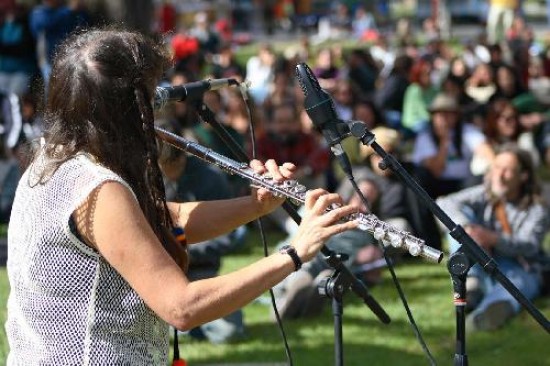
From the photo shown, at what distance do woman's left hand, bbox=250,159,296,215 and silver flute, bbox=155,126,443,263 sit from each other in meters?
0.02

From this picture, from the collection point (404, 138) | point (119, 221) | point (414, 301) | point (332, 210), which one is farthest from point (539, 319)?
point (404, 138)

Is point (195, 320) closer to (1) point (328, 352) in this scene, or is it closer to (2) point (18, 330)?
(2) point (18, 330)

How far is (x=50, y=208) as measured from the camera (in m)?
2.62

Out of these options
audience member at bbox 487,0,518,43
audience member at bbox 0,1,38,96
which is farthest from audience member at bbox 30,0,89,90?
audience member at bbox 487,0,518,43

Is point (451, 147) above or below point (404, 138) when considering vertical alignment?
above

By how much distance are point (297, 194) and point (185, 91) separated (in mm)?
774

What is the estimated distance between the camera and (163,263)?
253 cm

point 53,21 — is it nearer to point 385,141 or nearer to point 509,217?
Answer: point 385,141

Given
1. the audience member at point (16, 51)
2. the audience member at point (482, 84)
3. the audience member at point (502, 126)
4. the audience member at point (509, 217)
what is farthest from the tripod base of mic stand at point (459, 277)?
the audience member at point (482, 84)

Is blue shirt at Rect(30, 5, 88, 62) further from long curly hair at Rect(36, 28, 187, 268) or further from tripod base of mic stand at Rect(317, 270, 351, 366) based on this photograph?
long curly hair at Rect(36, 28, 187, 268)

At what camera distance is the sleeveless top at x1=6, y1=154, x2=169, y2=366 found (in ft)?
8.57

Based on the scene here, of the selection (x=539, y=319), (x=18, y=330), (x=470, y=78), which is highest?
(x=18, y=330)

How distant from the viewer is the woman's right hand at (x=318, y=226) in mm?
2594

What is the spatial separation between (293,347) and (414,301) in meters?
1.26
